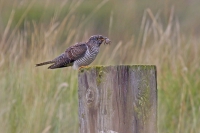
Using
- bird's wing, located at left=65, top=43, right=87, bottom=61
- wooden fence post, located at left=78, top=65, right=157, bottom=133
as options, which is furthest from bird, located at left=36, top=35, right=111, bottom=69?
wooden fence post, located at left=78, top=65, right=157, bottom=133

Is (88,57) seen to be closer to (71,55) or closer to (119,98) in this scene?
(71,55)

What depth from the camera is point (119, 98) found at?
9.45 feet

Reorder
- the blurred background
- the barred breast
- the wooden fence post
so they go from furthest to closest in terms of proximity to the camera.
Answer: the blurred background
the barred breast
the wooden fence post

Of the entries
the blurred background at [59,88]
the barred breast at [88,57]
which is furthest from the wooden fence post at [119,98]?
the blurred background at [59,88]

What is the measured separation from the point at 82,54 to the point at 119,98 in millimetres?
1784

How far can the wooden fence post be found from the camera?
2.88 m

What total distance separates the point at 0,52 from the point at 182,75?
197 cm

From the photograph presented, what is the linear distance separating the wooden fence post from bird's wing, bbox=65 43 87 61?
168 cm

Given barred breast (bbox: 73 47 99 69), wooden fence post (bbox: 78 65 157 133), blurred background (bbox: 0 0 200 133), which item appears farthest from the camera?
blurred background (bbox: 0 0 200 133)

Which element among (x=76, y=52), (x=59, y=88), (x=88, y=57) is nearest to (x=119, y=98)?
(x=88, y=57)

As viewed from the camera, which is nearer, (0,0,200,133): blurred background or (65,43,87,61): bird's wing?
(65,43,87,61): bird's wing

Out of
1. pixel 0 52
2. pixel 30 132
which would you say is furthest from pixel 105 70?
pixel 0 52

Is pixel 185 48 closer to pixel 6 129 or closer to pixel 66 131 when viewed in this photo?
pixel 66 131

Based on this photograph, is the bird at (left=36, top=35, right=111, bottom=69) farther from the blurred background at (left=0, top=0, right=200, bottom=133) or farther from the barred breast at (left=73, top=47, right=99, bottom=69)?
the blurred background at (left=0, top=0, right=200, bottom=133)
